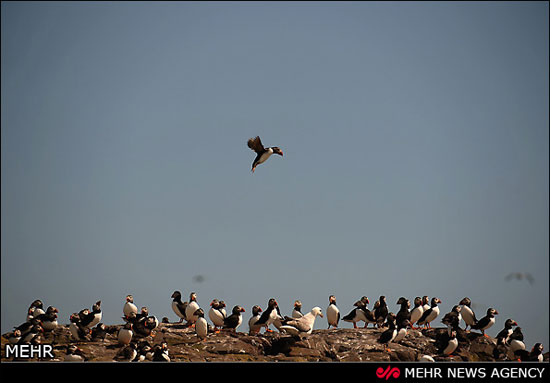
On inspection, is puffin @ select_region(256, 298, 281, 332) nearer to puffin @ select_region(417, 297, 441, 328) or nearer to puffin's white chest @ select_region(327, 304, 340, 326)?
puffin's white chest @ select_region(327, 304, 340, 326)

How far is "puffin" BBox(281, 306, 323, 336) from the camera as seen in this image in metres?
29.6

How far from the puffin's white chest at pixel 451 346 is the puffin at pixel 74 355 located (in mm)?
14581

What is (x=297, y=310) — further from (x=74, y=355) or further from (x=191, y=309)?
(x=74, y=355)

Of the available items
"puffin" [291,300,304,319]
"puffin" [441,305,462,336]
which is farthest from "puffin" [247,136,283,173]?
"puffin" [441,305,462,336]

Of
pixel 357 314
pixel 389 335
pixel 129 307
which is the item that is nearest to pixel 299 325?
pixel 389 335

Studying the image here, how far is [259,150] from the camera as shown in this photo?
1404 inches

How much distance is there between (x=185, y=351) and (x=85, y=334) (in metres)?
4.31

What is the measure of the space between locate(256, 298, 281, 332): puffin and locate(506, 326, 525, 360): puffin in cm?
1001

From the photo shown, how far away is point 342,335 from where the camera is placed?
31312mm
